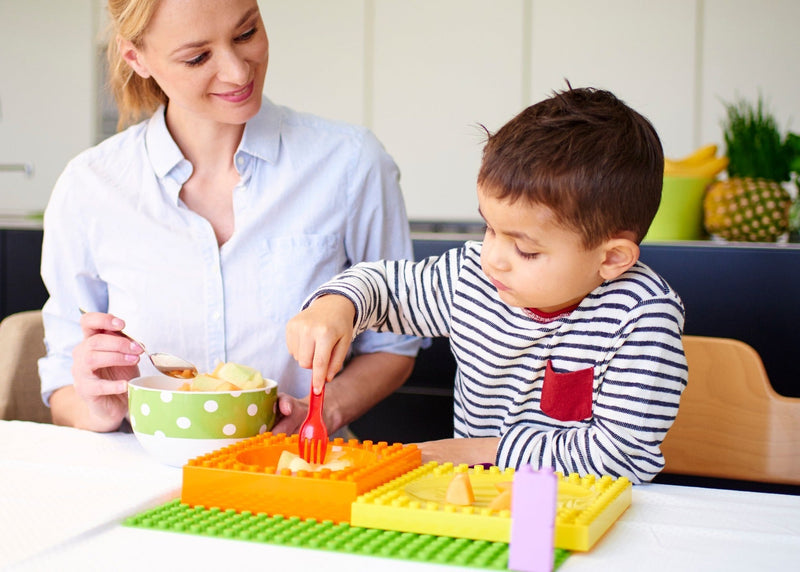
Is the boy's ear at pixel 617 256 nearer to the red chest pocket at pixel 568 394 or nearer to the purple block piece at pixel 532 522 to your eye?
the red chest pocket at pixel 568 394

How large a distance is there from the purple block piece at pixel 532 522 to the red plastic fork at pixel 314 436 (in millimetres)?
297

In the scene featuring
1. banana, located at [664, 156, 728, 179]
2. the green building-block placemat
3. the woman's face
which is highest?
the woman's face

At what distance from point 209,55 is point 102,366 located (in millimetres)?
425

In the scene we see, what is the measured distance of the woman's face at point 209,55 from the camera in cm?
116

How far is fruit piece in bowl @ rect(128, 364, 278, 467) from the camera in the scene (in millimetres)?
946

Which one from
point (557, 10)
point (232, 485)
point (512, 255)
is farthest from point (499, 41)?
point (232, 485)

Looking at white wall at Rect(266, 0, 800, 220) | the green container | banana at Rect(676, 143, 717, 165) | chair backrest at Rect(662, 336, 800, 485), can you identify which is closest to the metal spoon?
chair backrest at Rect(662, 336, 800, 485)

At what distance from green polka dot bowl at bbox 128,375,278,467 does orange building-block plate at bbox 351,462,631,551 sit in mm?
229

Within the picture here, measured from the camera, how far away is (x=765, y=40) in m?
3.08

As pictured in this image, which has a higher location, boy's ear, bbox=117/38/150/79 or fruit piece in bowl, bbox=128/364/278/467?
boy's ear, bbox=117/38/150/79

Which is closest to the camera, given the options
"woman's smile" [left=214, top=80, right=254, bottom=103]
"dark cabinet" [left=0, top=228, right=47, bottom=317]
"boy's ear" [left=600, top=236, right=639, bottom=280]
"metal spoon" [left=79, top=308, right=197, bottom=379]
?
"boy's ear" [left=600, top=236, right=639, bottom=280]

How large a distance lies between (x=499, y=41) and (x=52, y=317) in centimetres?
241

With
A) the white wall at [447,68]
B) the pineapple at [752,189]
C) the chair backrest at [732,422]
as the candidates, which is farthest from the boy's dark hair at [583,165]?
the white wall at [447,68]

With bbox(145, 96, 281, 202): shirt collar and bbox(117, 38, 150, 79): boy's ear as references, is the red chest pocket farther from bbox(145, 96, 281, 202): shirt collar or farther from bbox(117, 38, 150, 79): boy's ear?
bbox(117, 38, 150, 79): boy's ear
